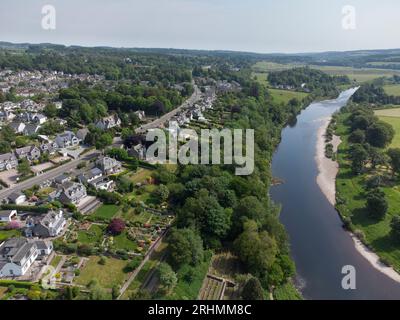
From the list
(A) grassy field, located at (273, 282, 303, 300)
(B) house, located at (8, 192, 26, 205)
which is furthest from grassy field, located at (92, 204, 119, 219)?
(A) grassy field, located at (273, 282, 303, 300)

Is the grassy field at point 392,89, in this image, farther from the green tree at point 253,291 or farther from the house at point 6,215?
the house at point 6,215

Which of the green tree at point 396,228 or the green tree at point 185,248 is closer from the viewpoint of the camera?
the green tree at point 185,248

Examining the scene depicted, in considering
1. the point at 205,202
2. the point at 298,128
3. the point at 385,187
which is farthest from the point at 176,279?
the point at 298,128

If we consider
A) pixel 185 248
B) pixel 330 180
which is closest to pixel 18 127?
pixel 185 248

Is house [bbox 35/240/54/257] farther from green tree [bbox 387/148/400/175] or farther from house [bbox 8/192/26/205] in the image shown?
green tree [bbox 387/148/400/175]

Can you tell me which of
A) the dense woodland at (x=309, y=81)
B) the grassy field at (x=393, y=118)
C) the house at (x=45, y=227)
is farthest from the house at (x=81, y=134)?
the dense woodland at (x=309, y=81)

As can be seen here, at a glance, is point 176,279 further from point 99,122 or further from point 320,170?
point 99,122
